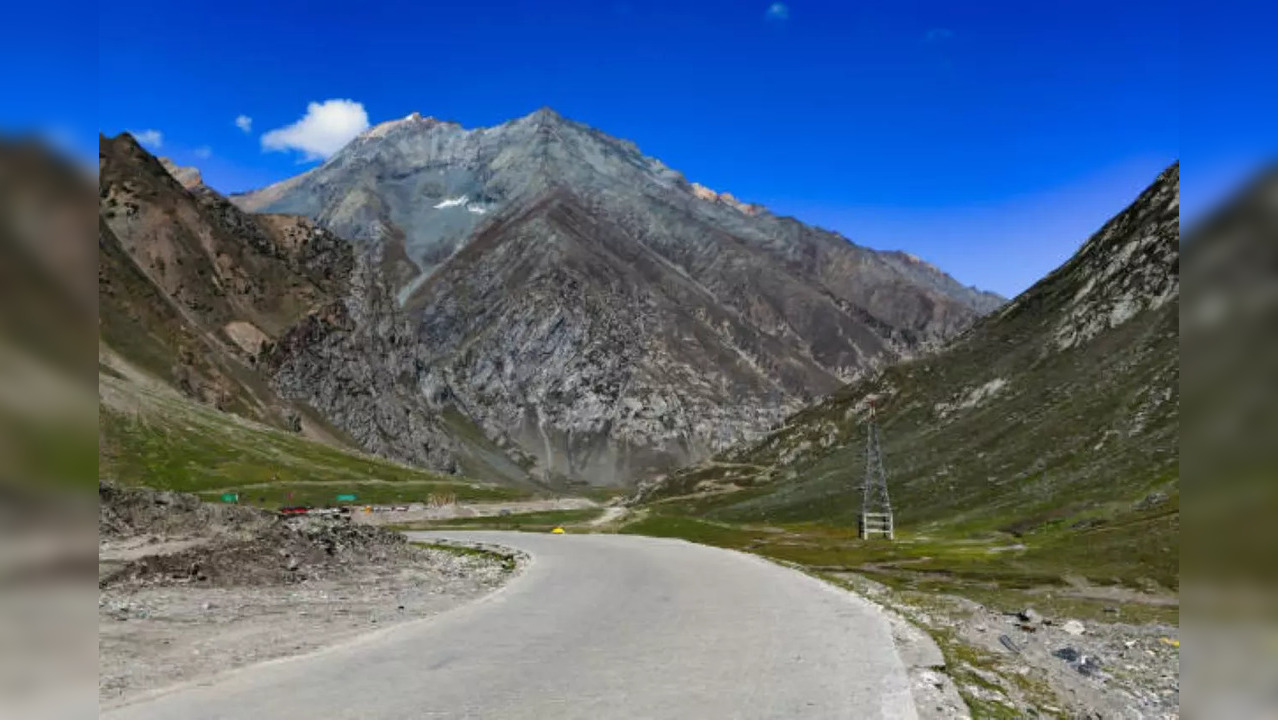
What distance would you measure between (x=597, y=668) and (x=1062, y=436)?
141 meters

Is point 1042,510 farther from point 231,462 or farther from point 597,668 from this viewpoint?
point 231,462

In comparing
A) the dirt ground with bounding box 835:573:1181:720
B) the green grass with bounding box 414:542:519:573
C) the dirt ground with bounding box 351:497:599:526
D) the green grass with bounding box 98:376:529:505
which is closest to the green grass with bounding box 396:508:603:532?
the dirt ground with bounding box 351:497:599:526

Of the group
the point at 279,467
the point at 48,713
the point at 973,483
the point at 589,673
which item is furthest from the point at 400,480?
the point at 48,713

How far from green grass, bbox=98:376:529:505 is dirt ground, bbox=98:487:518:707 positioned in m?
89.5

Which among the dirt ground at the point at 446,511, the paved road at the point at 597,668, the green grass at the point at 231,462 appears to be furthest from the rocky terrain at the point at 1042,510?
the green grass at the point at 231,462

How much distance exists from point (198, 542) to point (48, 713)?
34603mm

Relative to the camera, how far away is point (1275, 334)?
13.6 feet

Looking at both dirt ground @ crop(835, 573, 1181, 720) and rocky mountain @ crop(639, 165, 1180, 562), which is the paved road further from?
rocky mountain @ crop(639, 165, 1180, 562)

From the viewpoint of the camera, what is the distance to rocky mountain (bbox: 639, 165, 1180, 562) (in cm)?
10456

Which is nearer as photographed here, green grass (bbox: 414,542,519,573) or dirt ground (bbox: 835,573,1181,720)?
dirt ground (bbox: 835,573,1181,720)

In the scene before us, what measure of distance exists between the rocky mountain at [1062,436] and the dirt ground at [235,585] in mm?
56252

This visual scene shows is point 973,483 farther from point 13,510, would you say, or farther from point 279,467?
point 13,510

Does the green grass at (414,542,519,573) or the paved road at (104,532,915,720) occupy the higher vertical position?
the paved road at (104,532,915,720)

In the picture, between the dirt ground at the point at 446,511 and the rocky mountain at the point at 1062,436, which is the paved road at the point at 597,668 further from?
the dirt ground at the point at 446,511
